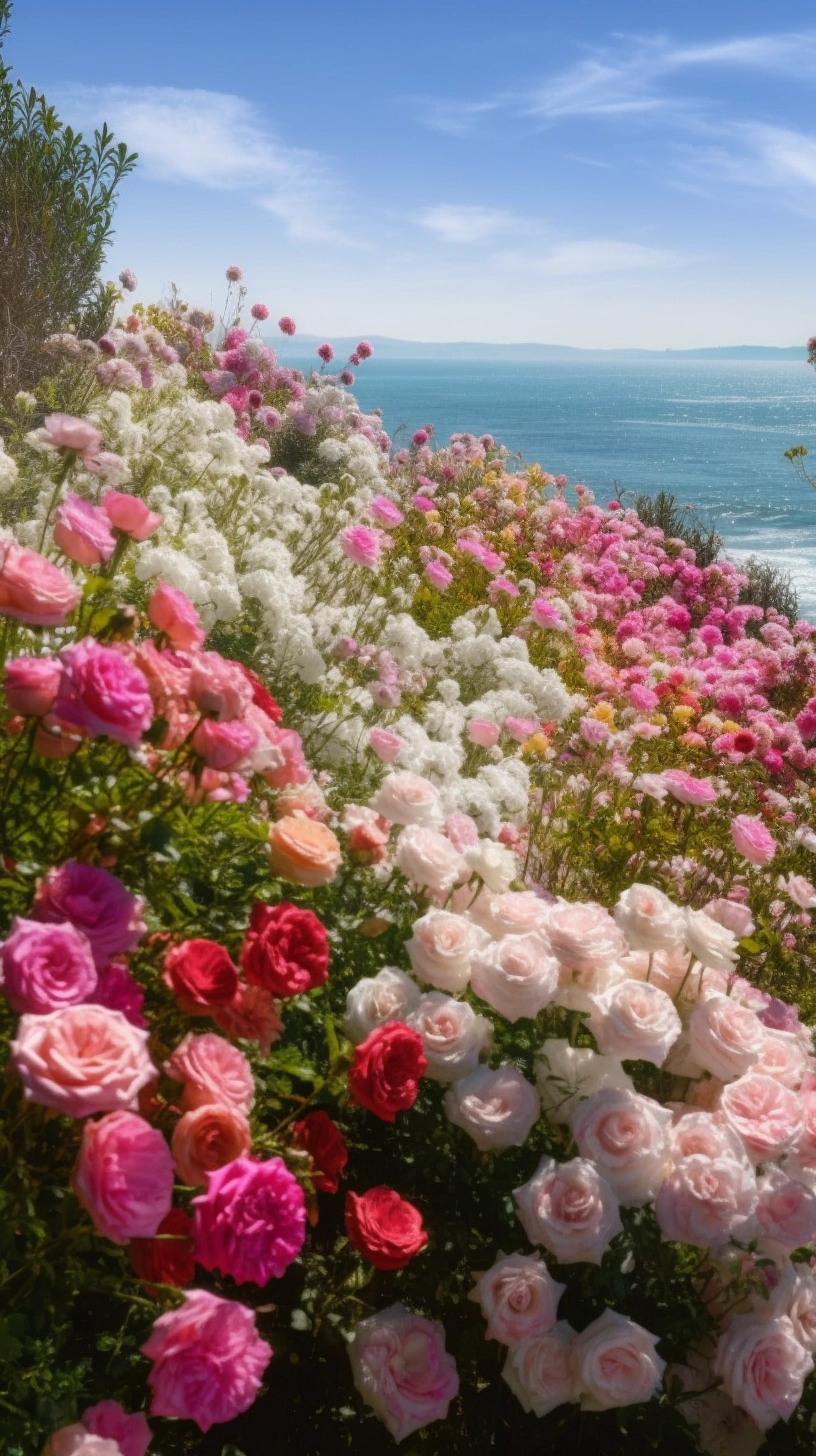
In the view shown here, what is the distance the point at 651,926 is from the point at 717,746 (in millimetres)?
3571

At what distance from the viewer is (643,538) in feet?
34.6

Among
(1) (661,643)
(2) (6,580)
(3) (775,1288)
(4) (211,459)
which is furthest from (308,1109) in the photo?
(1) (661,643)

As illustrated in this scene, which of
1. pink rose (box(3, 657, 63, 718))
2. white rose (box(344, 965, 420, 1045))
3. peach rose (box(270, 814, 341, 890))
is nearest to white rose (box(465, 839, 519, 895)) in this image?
white rose (box(344, 965, 420, 1045))

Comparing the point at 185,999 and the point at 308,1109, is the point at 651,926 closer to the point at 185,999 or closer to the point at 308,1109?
the point at 308,1109

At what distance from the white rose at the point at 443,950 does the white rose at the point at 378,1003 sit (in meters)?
0.05

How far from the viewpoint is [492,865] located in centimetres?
220

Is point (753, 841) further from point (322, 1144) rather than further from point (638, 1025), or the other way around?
point (322, 1144)

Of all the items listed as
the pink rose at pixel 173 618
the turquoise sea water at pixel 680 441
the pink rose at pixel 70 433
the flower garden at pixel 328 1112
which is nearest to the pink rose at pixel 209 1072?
the flower garden at pixel 328 1112

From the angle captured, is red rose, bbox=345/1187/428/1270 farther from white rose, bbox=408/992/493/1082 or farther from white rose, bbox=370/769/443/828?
white rose, bbox=370/769/443/828

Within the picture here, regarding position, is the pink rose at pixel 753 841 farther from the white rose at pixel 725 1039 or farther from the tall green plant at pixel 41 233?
the tall green plant at pixel 41 233

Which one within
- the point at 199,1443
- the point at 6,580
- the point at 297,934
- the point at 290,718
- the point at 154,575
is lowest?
the point at 199,1443

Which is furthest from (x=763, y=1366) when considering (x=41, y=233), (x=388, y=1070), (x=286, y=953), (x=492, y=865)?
(x=41, y=233)

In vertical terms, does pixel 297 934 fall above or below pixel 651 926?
above

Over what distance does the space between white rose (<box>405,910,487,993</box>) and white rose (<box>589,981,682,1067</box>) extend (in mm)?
291
